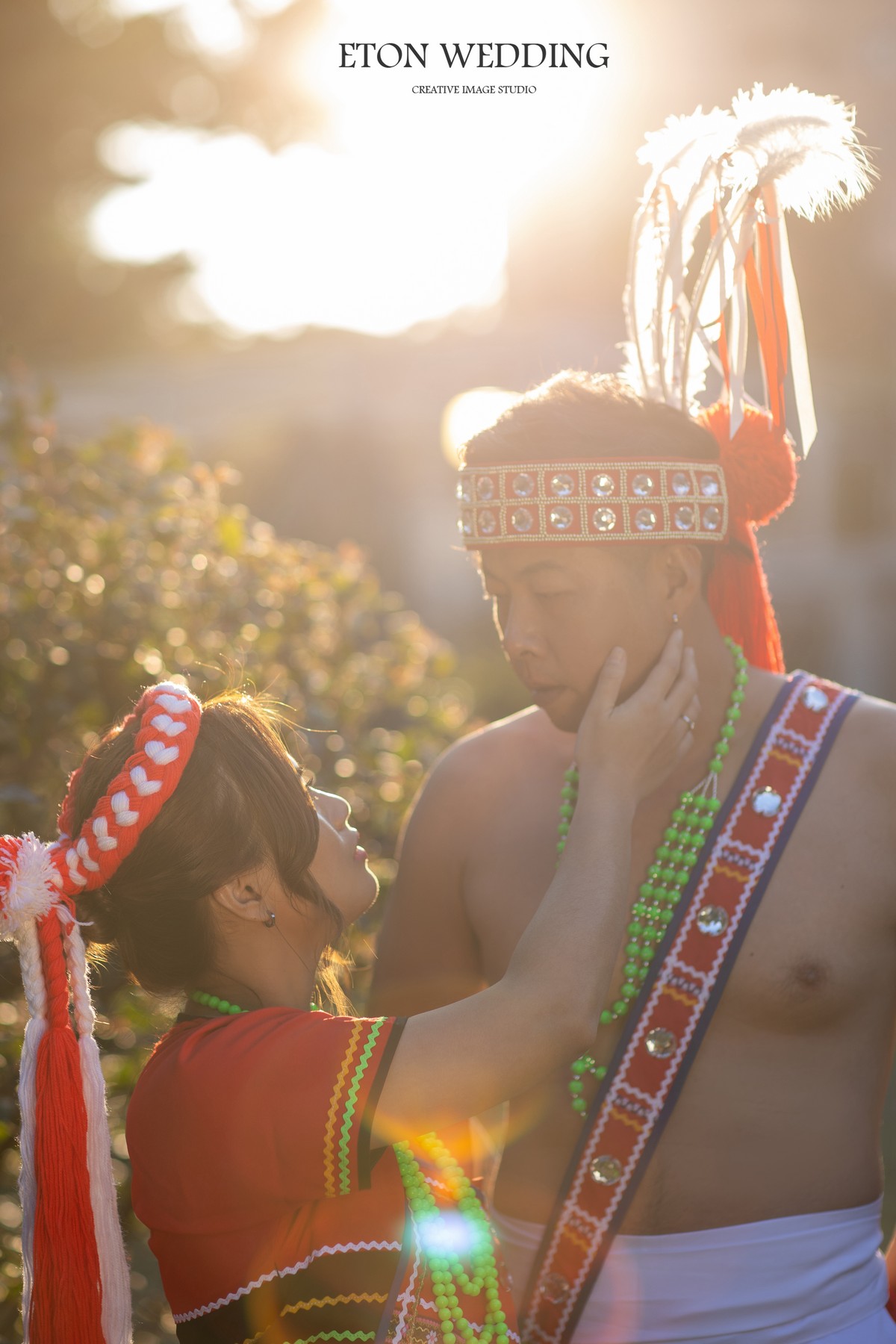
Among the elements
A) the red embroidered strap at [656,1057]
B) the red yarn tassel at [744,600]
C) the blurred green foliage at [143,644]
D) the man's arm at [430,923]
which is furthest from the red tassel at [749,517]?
the blurred green foliage at [143,644]

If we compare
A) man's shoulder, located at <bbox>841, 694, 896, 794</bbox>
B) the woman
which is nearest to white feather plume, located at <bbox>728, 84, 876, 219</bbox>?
man's shoulder, located at <bbox>841, 694, 896, 794</bbox>

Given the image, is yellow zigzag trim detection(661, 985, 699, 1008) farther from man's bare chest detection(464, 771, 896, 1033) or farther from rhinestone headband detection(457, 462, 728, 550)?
rhinestone headband detection(457, 462, 728, 550)

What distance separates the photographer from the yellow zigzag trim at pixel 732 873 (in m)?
2.47

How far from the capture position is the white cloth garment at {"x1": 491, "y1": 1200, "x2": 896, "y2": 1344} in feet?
7.59

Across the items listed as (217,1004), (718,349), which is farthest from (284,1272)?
(718,349)

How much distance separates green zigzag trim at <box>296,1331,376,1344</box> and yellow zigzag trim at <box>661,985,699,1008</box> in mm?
884

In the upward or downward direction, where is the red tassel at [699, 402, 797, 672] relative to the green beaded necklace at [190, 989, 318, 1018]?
upward

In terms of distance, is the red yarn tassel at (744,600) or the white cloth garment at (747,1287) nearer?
the white cloth garment at (747,1287)

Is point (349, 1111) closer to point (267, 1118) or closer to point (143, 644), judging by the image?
point (267, 1118)

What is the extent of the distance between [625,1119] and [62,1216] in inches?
42.9

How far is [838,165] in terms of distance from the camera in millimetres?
2533

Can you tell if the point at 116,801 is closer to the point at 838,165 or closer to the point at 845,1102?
the point at 845,1102

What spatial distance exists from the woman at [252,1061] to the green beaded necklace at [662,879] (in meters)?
0.48

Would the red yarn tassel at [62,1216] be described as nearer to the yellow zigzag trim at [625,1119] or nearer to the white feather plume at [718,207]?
the yellow zigzag trim at [625,1119]
